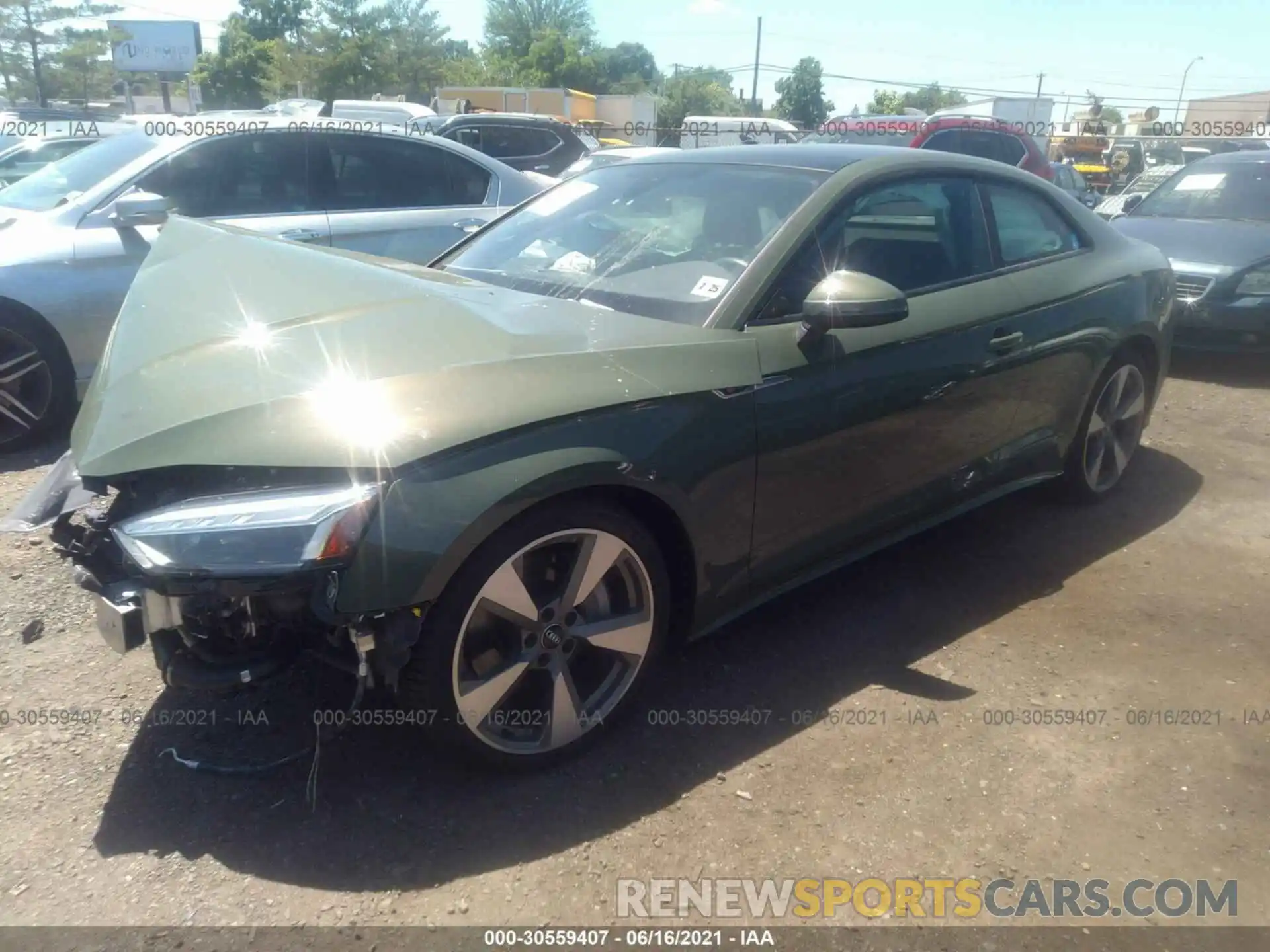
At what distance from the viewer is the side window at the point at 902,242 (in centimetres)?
294

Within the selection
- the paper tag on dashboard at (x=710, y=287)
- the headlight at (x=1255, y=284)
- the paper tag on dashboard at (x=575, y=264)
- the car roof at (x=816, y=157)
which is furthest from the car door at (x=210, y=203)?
the headlight at (x=1255, y=284)

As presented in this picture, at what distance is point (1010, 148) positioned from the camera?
42.5 ft

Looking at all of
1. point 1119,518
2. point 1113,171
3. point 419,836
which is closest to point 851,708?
point 419,836

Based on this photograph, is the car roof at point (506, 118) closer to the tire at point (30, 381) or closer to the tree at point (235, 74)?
the tire at point (30, 381)

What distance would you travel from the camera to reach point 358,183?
17.9ft

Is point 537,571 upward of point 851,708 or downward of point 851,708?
upward

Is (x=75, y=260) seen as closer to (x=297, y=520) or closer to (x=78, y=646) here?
(x=78, y=646)

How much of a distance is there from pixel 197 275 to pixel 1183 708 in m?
3.35

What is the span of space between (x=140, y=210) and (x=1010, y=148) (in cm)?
1157

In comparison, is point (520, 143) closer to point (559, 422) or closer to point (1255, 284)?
point (1255, 284)

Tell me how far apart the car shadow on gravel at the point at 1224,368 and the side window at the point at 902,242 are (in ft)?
13.7

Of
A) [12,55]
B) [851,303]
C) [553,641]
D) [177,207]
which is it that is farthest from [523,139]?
[12,55]

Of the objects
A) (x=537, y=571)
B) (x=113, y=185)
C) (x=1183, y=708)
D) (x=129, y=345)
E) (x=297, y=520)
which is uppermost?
(x=113, y=185)

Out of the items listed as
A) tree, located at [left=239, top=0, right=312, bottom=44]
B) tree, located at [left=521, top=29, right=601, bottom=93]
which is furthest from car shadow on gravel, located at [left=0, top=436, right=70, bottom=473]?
tree, located at [left=239, top=0, right=312, bottom=44]
